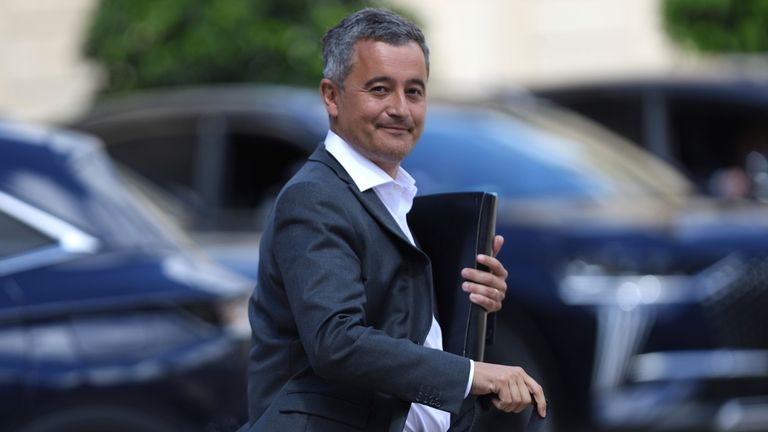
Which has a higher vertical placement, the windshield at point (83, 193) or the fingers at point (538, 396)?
the windshield at point (83, 193)

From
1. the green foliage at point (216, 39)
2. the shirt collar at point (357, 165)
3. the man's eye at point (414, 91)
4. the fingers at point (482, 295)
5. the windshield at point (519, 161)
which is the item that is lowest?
the fingers at point (482, 295)

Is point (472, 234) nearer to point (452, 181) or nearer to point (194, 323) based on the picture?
point (194, 323)

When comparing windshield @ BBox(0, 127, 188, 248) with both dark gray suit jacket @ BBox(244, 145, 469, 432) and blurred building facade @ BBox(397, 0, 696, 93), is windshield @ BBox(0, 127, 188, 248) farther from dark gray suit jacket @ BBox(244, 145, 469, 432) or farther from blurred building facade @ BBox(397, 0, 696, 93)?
blurred building facade @ BBox(397, 0, 696, 93)

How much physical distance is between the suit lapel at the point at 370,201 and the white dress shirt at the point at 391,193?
0.01 meters

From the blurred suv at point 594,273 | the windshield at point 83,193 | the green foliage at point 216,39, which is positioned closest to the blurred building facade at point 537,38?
the green foliage at point 216,39

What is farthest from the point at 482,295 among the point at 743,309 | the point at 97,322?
the point at 743,309

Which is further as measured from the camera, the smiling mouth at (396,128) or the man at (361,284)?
the smiling mouth at (396,128)

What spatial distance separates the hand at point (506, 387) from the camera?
2889 mm

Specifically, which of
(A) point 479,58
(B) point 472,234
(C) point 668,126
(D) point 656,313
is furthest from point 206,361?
(A) point 479,58

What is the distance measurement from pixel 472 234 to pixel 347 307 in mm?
375

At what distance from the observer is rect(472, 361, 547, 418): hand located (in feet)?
9.48

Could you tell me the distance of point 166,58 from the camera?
1427cm

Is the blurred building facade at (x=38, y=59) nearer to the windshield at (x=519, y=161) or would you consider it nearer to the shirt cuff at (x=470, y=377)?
the windshield at (x=519, y=161)

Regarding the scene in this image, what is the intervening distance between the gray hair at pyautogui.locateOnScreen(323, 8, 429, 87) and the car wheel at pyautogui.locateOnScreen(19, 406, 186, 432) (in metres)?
2.09
